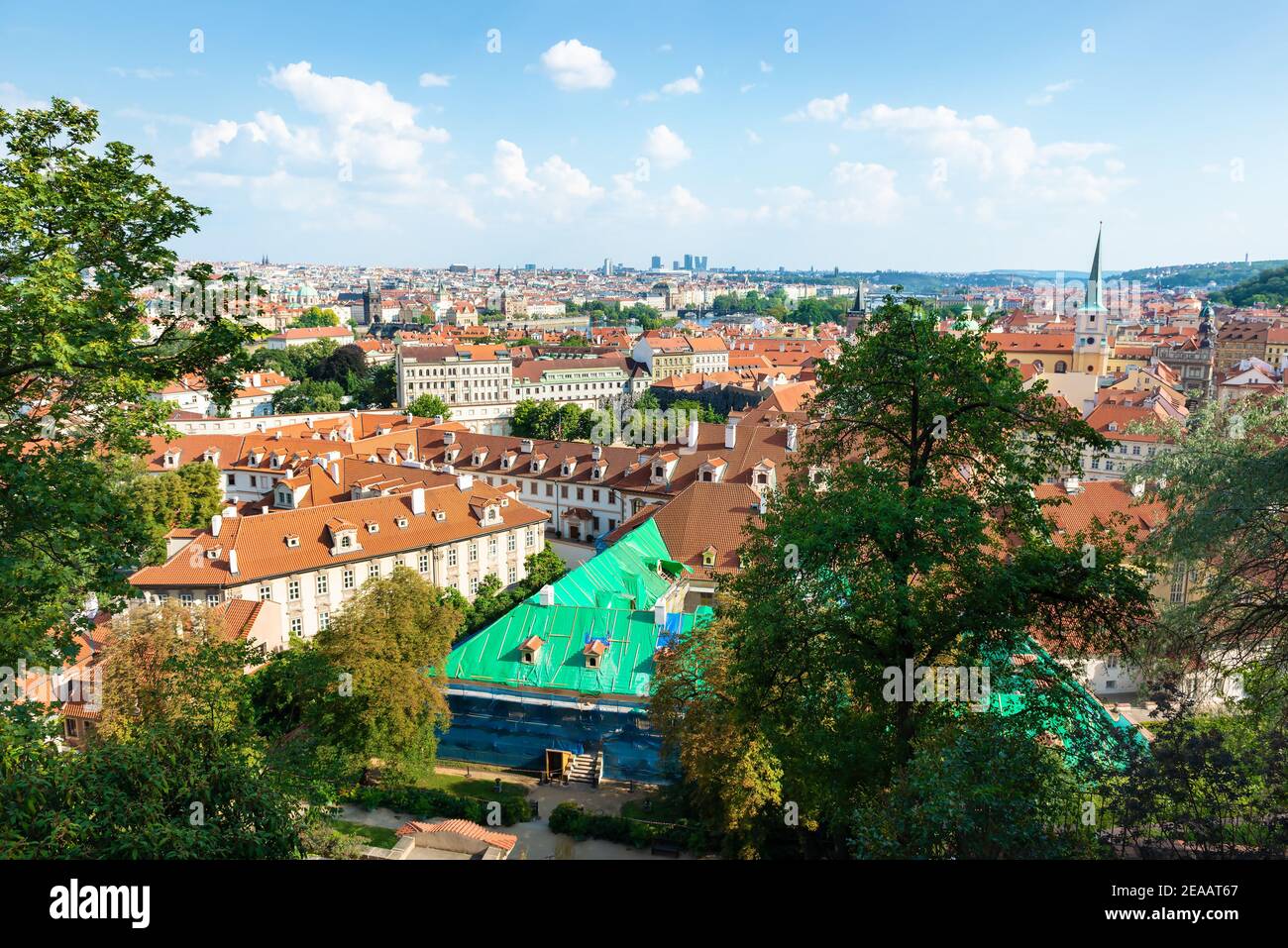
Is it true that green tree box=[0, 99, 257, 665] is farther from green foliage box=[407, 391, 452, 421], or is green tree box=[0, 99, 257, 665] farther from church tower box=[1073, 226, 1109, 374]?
church tower box=[1073, 226, 1109, 374]

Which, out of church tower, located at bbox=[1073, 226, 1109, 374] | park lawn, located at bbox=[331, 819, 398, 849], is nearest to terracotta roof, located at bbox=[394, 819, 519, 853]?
park lawn, located at bbox=[331, 819, 398, 849]

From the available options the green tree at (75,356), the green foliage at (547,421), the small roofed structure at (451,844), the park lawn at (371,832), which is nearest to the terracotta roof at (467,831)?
the small roofed structure at (451,844)

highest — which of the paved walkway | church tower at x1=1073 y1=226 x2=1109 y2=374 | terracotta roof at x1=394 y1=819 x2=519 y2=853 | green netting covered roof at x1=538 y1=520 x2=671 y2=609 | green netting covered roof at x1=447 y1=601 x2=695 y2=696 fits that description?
church tower at x1=1073 y1=226 x2=1109 y2=374

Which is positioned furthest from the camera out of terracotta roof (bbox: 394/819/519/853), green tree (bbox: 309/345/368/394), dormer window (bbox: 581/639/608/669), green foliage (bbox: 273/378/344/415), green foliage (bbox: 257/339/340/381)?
green foliage (bbox: 257/339/340/381)

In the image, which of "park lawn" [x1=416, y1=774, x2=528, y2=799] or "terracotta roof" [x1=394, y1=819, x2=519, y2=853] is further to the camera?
"park lawn" [x1=416, y1=774, x2=528, y2=799]

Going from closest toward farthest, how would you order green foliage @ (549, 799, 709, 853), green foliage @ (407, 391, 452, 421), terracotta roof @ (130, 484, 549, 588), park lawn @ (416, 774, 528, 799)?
1. green foliage @ (549, 799, 709, 853)
2. park lawn @ (416, 774, 528, 799)
3. terracotta roof @ (130, 484, 549, 588)
4. green foliage @ (407, 391, 452, 421)
